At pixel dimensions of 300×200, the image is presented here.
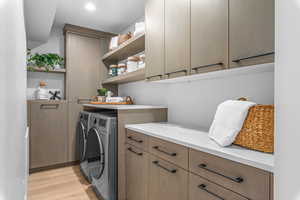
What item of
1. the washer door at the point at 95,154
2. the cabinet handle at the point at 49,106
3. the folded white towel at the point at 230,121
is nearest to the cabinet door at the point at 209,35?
the folded white towel at the point at 230,121

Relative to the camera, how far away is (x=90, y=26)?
3072 mm

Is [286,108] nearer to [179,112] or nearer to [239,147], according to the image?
[239,147]

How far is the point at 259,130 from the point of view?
3.11ft

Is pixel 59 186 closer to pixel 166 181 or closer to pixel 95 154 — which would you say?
pixel 95 154

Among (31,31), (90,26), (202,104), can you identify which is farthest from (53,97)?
(202,104)

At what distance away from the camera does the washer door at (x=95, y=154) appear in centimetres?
193

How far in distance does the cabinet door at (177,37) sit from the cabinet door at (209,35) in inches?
2.6

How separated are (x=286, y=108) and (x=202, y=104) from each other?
126 centimetres

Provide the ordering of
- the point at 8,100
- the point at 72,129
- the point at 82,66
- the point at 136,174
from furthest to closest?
the point at 82,66, the point at 72,129, the point at 136,174, the point at 8,100

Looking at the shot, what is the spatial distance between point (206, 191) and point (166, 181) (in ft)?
1.28

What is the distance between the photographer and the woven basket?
3.02 feet

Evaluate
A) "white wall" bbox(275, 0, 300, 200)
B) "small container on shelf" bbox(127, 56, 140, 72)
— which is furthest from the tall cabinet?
"white wall" bbox(275, 0, 300, 200)

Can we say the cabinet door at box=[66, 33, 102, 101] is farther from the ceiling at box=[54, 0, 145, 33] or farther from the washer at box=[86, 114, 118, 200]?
the washer at box=[86, 114, 118, 200]

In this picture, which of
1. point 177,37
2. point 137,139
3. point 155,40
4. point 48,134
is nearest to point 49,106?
point 48,134
